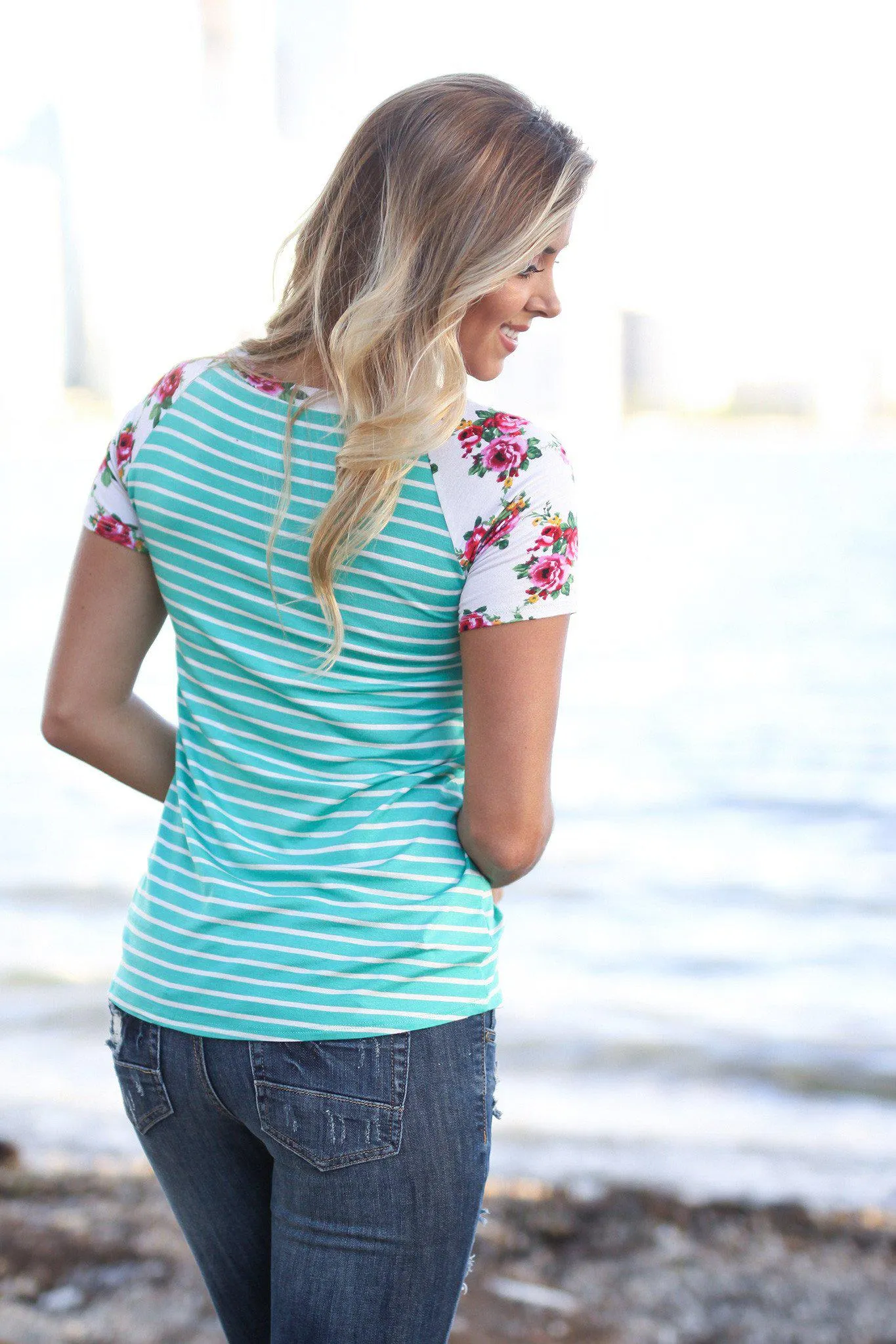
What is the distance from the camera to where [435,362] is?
0.85 metres

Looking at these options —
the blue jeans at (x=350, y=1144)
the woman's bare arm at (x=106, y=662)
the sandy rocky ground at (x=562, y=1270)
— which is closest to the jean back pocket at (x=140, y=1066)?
the blue jeans at (x=350, y=1144)

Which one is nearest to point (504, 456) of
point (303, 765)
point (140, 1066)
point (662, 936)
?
point (303, 765)

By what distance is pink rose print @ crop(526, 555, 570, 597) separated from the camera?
2.79ft

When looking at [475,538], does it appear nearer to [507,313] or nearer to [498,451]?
[498,451]

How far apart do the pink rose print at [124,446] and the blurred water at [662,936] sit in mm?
2019

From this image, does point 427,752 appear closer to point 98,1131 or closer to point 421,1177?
point 421,1177

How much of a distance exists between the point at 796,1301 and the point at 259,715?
62.6 inches

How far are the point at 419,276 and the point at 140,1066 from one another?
56cm

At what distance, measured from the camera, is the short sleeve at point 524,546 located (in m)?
0.84

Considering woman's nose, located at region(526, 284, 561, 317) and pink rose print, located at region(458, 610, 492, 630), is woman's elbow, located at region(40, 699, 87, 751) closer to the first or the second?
pink rose print, located at region(458, 610, 492, 630)

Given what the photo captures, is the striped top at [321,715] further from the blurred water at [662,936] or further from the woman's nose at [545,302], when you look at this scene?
the blurred water at [662,936]

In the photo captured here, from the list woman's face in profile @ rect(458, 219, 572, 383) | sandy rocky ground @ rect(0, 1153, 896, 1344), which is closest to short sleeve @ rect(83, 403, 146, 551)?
woman's face in profile @ rect(458, 219, 572, 383)

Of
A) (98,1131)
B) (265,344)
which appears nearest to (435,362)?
(265,344)

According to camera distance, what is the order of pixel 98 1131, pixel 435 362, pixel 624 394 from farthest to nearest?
1. pixel 624 394
2. pixel 98 1131
3. pixel 435 362
